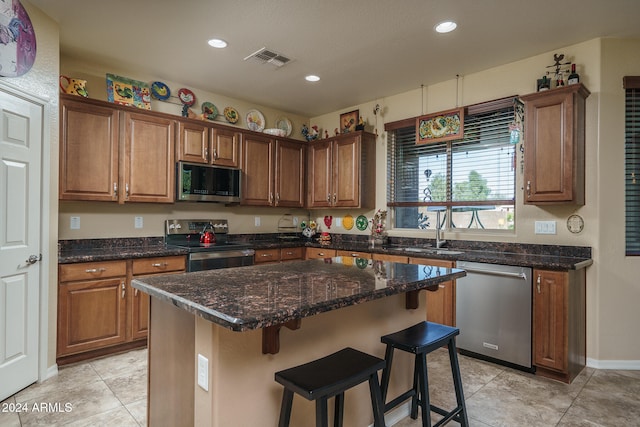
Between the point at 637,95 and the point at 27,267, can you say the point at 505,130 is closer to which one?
the point at 637,95

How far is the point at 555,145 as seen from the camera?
2.93m

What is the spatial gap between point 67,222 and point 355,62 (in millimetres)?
3138

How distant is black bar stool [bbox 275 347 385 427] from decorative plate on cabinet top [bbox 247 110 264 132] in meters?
3.76

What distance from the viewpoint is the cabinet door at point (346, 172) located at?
14.7 ft

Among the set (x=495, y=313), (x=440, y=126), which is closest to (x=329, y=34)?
(x=440, y=126)

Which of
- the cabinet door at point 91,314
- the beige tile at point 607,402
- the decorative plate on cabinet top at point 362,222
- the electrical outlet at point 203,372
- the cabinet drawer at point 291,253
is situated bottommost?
the beige tile at point 607,402

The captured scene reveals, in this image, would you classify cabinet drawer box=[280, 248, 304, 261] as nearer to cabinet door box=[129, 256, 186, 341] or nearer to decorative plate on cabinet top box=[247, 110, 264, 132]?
cabinet door box=[129, 256, 186, 341]

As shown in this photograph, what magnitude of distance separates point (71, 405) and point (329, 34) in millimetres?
3249

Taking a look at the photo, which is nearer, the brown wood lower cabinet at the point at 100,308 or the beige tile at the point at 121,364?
the beige tile at the point at 121,364

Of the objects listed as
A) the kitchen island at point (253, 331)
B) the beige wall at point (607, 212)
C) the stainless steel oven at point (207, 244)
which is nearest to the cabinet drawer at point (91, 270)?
the stainless steel oven at point (207, 244)

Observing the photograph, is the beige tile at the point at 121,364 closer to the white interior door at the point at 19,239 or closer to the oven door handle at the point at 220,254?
the white interior door at the point at 19,239

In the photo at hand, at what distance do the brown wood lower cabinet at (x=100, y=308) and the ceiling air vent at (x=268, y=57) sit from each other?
212 cm

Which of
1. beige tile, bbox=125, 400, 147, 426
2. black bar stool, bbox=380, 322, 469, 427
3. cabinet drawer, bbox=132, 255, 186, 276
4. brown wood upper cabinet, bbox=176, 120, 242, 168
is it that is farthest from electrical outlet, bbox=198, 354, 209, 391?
brown wood upper cabinet, bbox=176, 120, 242, 168

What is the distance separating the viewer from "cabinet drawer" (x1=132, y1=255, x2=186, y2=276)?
3.27 meters
